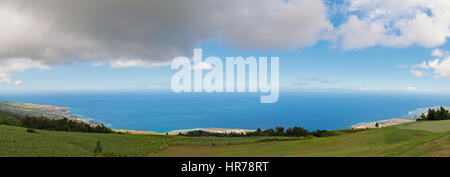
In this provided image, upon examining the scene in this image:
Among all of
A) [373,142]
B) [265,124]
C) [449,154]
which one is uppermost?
[449,154]

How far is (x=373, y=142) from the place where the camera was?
850 inches

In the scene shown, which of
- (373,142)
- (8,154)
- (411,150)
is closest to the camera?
(411,150)
